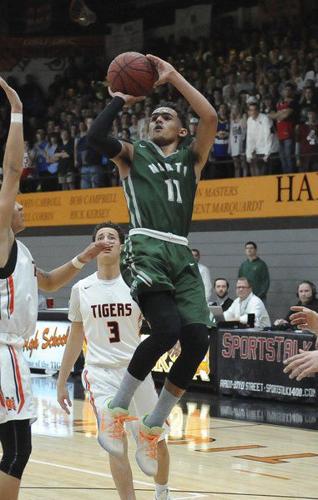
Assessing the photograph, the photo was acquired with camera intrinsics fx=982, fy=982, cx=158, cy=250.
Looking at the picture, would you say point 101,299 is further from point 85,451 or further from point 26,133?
point 26,133

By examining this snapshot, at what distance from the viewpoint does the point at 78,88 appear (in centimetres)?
2586

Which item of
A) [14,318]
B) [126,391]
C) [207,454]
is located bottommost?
[207,454]

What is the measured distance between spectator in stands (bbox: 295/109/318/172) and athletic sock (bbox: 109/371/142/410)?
12.1 m

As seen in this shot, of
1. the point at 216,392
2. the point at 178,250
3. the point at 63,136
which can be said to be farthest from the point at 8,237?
the point at 63,136

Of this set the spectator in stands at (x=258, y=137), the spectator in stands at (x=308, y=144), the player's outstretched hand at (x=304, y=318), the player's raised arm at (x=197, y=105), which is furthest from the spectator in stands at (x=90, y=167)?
the player's outstretched hand at (x=304, y=318)

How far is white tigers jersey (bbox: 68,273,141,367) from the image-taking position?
7344 mm

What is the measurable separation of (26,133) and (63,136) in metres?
3.36

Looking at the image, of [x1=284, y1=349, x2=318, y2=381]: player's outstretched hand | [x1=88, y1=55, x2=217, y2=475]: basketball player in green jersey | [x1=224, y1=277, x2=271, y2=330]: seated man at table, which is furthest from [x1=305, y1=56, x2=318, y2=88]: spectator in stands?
[x1=284, y1=349, x2=318, y2=381]: player's outstretched hand

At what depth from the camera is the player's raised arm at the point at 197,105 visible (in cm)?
588

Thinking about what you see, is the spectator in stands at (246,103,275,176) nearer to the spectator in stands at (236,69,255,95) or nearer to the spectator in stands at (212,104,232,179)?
the spectator in stands at (212,104,232,179)

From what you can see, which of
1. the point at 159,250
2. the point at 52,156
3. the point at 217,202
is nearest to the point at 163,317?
the point at 159,250

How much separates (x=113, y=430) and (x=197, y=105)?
6.85 feet

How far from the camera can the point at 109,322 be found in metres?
7.45

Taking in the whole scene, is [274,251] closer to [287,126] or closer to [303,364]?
[287,126]
